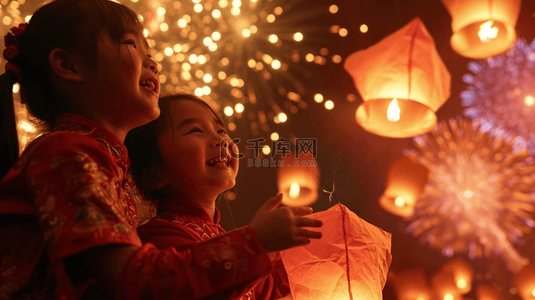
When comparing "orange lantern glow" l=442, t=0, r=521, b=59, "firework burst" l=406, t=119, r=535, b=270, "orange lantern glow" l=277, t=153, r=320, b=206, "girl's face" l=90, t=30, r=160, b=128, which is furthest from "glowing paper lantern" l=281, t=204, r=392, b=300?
"firework burst" l=406, t=119, r=535, b=270

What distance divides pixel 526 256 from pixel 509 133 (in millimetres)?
725

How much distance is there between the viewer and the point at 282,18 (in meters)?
1.88

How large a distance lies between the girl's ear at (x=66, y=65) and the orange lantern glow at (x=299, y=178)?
58cm

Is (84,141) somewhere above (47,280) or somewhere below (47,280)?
above

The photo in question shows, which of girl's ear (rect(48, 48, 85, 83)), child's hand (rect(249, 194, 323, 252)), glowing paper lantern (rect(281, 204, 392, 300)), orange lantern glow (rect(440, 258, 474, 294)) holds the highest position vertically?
girl's ear (rect(48, 48, 85, 83))

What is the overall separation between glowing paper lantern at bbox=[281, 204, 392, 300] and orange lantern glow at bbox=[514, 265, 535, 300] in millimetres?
1937

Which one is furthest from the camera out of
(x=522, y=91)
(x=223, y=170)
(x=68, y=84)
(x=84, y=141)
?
(x=522, y=91)

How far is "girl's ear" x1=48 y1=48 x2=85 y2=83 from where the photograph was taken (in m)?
0.73

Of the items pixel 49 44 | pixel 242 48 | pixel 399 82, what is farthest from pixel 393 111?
pixel 49 44

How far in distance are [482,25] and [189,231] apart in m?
1.76

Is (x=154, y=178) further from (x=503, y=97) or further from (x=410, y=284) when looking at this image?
(x=503, y=97)

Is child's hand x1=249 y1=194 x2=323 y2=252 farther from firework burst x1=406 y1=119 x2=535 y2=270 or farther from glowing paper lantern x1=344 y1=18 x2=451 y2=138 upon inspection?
firework burst x1=406 y1=119 x2=535 y2=270

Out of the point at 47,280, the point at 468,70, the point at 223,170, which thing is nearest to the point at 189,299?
the point at 47,280

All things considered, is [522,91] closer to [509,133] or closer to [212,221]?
[509,133]
